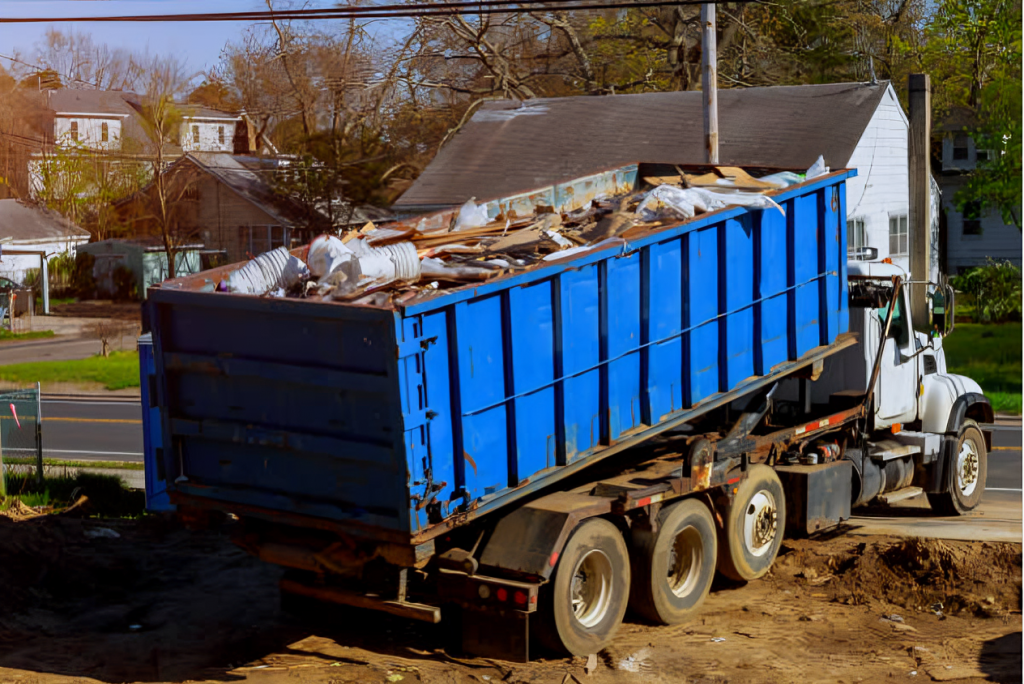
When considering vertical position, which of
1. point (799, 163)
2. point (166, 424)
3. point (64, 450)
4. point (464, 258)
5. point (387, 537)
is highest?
point (799, 163)

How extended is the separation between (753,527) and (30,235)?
3971 cm

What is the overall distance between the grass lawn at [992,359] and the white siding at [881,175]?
9.34 ft

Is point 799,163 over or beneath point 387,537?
over

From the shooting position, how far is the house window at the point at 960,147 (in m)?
45.2

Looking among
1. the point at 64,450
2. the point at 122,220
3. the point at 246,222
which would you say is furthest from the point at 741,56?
the point at 64,450

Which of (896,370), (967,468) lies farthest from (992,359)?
(896,370)

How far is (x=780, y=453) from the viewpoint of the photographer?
35.4 ft

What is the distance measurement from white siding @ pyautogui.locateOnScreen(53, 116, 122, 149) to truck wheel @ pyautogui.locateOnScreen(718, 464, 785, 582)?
43.5 m

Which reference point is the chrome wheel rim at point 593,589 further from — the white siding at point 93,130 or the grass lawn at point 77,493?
the white siding at point 93,130

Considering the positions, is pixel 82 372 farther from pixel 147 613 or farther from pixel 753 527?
pixel 753 527

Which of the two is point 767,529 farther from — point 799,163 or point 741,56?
point 741,56

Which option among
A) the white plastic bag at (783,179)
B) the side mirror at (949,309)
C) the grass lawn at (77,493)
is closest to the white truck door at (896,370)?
the side mirror at (949,309)

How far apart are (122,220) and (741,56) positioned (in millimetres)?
25375

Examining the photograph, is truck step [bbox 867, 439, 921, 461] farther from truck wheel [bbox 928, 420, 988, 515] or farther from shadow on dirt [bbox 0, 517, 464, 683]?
shadow on dirt [bbox 0, 517, 464, 683]
